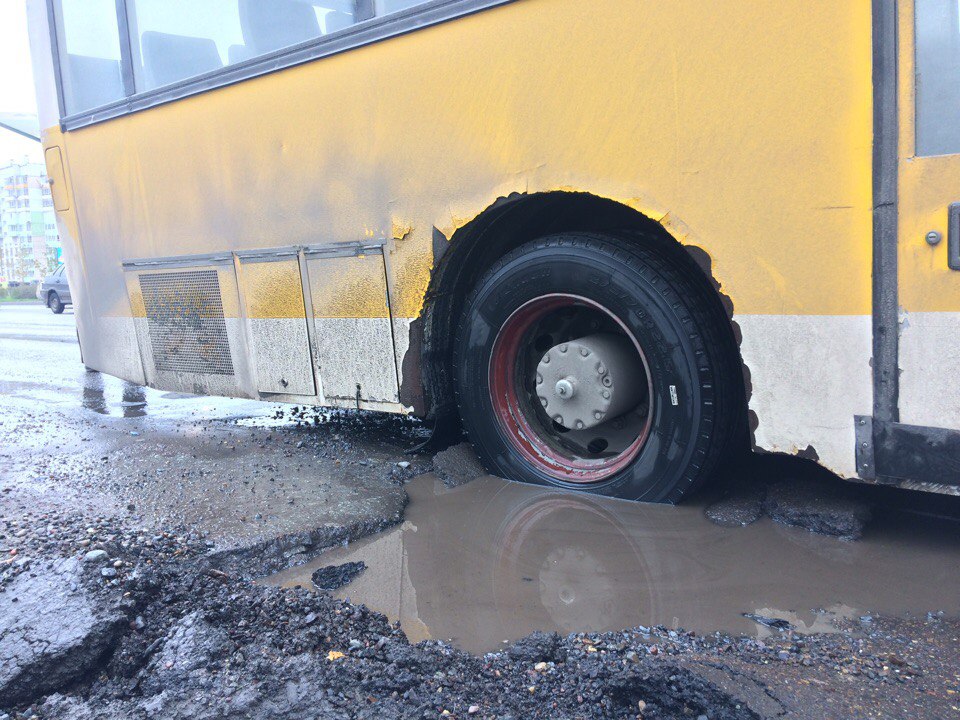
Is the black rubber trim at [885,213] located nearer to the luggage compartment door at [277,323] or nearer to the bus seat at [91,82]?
the luggage compartment door at [277,323]

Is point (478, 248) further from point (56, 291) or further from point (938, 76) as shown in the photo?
point (56, 291)

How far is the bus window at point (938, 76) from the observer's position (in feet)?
7.93

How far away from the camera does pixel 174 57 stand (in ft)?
15.3

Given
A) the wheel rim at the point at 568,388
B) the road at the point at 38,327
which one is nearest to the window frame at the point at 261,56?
the wheel rim at the point at 568,388

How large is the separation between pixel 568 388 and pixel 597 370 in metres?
0.15

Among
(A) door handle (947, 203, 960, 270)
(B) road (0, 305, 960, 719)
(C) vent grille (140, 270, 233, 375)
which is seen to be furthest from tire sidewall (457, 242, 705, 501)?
(C) vent grille (140, 270, 233, 375)

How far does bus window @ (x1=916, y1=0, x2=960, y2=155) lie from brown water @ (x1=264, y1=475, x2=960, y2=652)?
1.41 m

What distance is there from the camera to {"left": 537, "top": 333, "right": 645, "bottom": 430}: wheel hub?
354 centimetres

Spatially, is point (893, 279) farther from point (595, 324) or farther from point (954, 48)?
point (595, 324)

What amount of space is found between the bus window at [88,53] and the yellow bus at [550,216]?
2cm

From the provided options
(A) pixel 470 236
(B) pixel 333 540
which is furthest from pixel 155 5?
(B) pixel 333 540

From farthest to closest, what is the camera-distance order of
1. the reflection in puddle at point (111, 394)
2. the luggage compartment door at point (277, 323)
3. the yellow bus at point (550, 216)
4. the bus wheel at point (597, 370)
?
the reflection in puddle at point (111, 394)
the luggage compartment door at point (277, 323)
the bus wheel at point (597, 370)
the yellow bus at point (550, 216)

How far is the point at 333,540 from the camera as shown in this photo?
3.32 m

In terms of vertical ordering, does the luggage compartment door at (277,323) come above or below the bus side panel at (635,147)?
below
